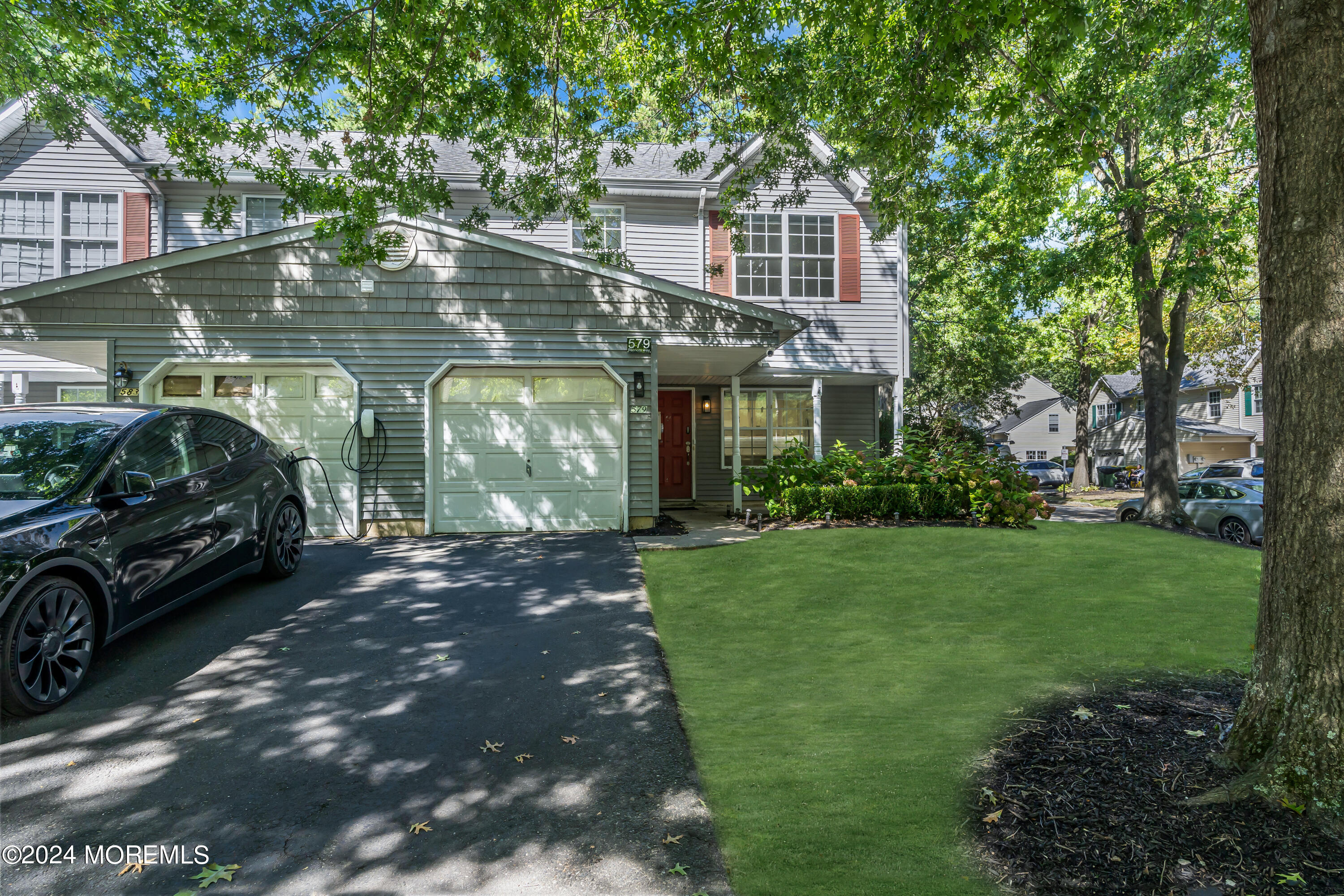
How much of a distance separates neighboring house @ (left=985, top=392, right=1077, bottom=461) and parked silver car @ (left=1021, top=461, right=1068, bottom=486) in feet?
43.5

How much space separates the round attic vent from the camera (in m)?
9.03

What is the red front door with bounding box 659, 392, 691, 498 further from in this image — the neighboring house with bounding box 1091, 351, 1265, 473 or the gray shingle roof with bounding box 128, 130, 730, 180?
the neighboring house with bounding box 1091, 351, 1265, 473

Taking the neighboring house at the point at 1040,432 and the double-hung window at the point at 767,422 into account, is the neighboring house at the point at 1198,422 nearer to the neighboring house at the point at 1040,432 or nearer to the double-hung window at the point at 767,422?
the neighboring house at the point at 1040,432

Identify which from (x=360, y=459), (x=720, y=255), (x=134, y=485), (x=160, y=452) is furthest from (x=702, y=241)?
(x=134, y=485)

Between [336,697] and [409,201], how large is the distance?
5.94 meters

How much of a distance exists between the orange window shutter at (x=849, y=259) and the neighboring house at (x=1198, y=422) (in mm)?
24888

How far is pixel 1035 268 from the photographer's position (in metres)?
14.2

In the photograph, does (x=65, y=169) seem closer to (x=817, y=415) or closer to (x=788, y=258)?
(x=788, y=258)

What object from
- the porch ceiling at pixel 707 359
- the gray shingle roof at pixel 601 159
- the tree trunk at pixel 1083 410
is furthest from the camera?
the tree trunk at pixel 1083 410

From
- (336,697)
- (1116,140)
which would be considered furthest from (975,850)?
(1116,140)

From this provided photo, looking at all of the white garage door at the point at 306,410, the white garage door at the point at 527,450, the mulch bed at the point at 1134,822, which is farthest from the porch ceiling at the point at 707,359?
the mulch bed at the point at 1134,822

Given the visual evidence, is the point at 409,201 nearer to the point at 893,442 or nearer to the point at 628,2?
the point at 628,2

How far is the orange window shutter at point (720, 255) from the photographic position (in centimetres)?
1327

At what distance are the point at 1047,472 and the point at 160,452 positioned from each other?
3625cm
